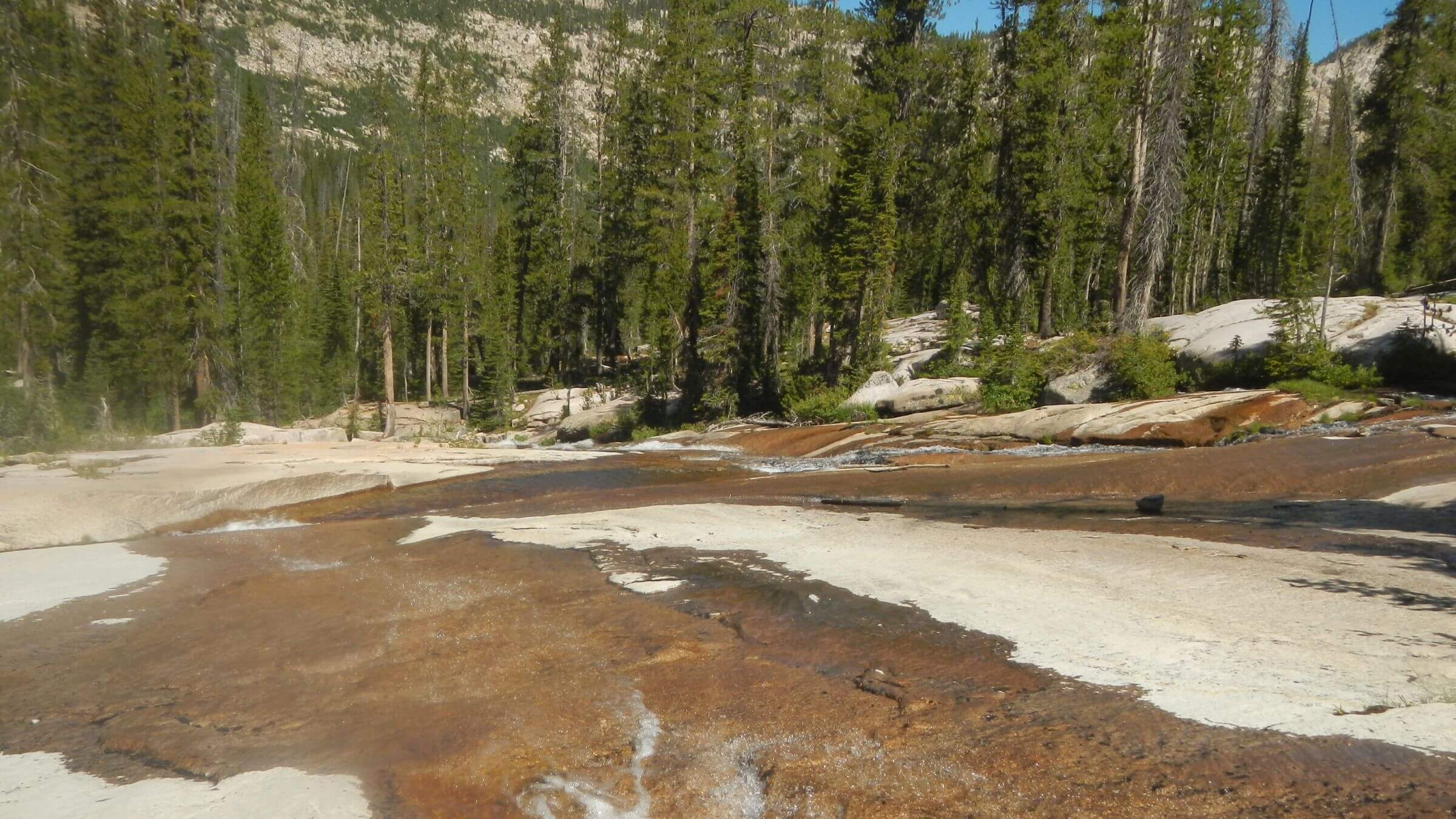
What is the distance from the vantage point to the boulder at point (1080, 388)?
68.1 ft

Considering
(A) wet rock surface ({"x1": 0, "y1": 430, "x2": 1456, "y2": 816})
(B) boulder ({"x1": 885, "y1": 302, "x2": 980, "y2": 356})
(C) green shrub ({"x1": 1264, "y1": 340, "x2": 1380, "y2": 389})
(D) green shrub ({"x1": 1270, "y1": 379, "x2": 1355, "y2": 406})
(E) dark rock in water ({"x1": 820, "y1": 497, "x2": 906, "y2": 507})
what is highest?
(B) boulder ({"x1": 885, "y1": 302, "x2": 980, "y2": 356})

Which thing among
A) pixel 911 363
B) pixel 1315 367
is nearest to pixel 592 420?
pixel 911 363

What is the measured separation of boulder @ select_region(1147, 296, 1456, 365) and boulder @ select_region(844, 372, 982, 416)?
579cm

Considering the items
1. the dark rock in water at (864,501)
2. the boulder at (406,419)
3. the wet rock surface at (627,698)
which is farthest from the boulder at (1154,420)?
the boulder at (406,419)

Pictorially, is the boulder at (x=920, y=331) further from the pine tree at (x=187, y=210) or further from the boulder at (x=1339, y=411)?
the pine tree at (x=187, y=210)

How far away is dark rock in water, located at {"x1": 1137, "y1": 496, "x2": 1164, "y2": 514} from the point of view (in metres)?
11.6

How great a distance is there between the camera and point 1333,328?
19141mm

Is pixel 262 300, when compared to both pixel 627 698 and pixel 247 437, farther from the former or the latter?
pixel 627 698

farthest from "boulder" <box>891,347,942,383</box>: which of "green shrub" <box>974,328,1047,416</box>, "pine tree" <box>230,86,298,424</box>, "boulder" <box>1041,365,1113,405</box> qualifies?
"pine tree" <box>230,86,298,424</box>

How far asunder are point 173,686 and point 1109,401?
2015cm

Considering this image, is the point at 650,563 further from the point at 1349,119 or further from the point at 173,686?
the point at 1349,119

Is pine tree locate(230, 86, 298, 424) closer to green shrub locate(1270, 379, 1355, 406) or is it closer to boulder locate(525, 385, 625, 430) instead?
boulder locate(525, 385, 625, 430)

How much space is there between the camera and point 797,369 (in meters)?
34.2

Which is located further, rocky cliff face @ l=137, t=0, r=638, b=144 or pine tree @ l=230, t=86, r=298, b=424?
rocky cliff face @ l=137, t=0, r=638, b=144
